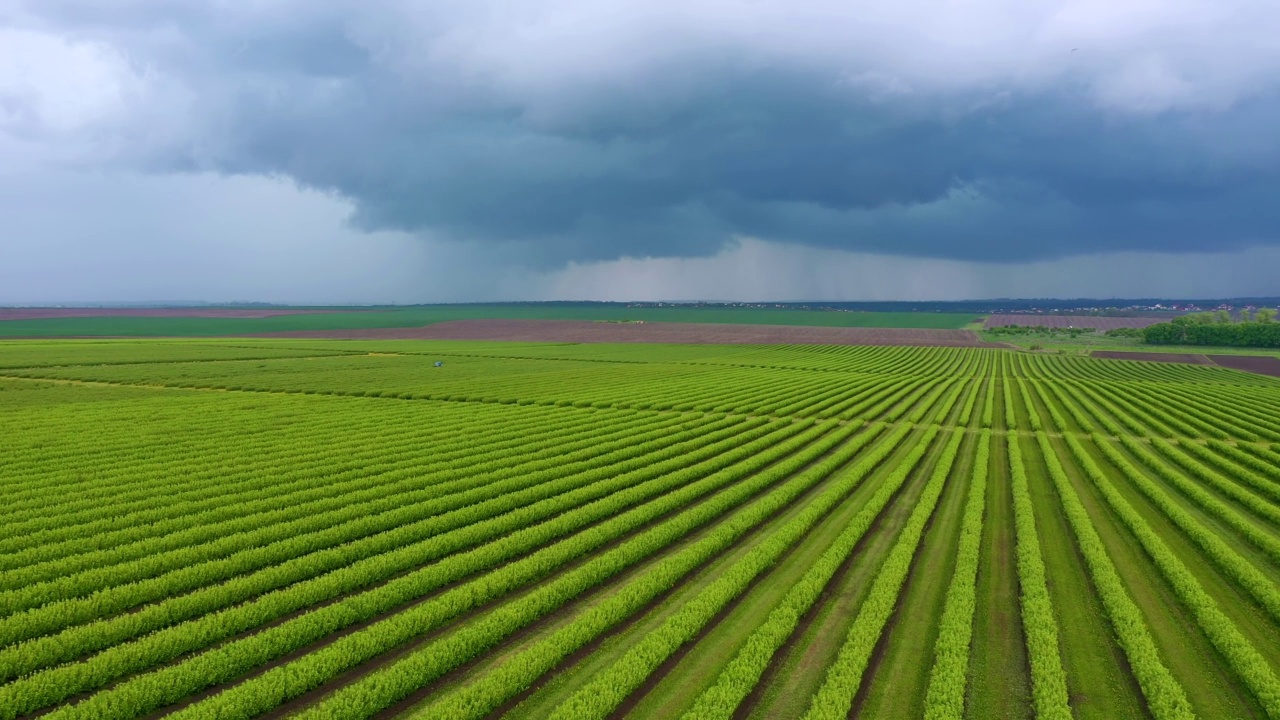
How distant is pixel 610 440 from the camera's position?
3044 centimetres

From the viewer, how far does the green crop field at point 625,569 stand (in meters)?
10.5

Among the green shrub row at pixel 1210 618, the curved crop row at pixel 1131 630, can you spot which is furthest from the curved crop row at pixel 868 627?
the green shrub row at pixel 1210 618

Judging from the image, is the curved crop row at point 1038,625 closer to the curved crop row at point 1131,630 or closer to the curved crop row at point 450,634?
the curved crop row at point 1131,630

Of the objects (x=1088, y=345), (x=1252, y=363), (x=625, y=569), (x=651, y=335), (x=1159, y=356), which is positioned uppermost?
(x=651, y=335)

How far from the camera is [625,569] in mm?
15617

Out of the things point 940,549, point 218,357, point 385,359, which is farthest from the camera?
point 385,359

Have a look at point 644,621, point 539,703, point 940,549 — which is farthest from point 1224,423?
point 539,703

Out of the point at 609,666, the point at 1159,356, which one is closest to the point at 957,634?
the point at 609,666

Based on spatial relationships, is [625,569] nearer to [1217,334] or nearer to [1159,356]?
[1159,356]

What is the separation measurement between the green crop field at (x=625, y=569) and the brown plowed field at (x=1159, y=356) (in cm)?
7276

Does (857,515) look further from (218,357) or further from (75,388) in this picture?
(218,357)

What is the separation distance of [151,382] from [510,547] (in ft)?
162

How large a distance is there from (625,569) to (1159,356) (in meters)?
119

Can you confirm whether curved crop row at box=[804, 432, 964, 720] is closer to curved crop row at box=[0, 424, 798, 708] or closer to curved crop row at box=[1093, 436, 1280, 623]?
curved crop row at box=[0, 424, 798, 708]
